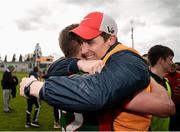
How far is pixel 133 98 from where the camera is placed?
2.24 m

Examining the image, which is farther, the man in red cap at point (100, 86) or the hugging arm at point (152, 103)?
the hugging arm at point (152, 103)

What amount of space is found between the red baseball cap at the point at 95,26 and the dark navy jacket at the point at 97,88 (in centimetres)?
33

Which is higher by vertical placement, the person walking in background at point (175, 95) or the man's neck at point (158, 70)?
the man's neck at point (158, 70)

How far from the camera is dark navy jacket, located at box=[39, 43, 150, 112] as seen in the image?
6.58 feet

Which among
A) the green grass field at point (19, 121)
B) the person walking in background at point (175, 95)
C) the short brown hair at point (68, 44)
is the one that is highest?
the short brown hair at point (68, 44)

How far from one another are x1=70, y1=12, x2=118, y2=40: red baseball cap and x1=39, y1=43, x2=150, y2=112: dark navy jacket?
330 mm

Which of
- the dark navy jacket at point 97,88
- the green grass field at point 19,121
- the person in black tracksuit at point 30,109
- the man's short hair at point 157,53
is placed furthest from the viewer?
the person in black tracksuit at point 30,109

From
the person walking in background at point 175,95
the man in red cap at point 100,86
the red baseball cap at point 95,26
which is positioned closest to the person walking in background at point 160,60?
the person walking in background at point 175,95

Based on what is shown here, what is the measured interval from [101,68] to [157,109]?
45 centimetres

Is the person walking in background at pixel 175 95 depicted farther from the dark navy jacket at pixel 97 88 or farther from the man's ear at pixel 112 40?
the dark navy jacket at pixel 97 88

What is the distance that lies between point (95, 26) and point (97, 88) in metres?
0.56

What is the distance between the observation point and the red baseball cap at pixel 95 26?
240 centimetres

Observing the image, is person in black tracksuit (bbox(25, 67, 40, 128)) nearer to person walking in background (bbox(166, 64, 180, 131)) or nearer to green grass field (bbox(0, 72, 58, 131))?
green grass field (bbox(0, 72, 58, 131))

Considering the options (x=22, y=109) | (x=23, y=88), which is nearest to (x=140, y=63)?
(x=23, y=88)
